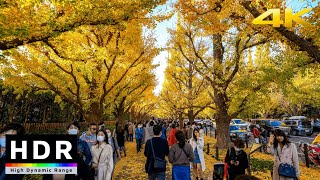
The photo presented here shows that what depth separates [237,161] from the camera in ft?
15.7

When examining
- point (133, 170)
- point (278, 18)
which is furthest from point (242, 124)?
point (278, 18)

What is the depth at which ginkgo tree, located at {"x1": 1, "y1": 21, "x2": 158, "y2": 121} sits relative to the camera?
9914mm

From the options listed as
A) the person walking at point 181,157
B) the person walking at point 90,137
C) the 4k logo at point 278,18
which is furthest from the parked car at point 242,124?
the person walking at point 181,157

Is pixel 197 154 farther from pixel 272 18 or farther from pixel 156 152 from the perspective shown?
pixel 272 18

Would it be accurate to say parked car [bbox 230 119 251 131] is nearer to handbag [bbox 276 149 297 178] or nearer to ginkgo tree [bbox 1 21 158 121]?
ginkgo tree [bbox 1 21 158 121]

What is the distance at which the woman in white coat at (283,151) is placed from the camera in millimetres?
4863

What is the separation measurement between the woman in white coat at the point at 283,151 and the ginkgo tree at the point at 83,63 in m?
6.36

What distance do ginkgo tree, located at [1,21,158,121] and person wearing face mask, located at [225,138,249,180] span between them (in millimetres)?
6024

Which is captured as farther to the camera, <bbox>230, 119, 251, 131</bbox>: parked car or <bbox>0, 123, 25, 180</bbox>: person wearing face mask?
<bbox>230, 119, 251, 131</bbox>: parked car

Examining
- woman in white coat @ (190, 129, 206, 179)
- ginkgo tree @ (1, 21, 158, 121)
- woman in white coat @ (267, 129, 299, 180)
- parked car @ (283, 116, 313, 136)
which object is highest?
ginkgo tree @ (1, 21, 158, 121)

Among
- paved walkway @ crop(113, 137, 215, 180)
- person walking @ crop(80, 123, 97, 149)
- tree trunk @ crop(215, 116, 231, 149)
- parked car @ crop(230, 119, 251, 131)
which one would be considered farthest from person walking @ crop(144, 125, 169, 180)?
parked car @ crop(230, 119, 251, 131)

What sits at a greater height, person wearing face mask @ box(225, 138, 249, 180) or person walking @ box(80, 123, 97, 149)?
person walking @ box(80, 123, 97, 149)

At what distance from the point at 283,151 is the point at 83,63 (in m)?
7.67

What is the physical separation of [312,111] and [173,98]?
31.3 meters
